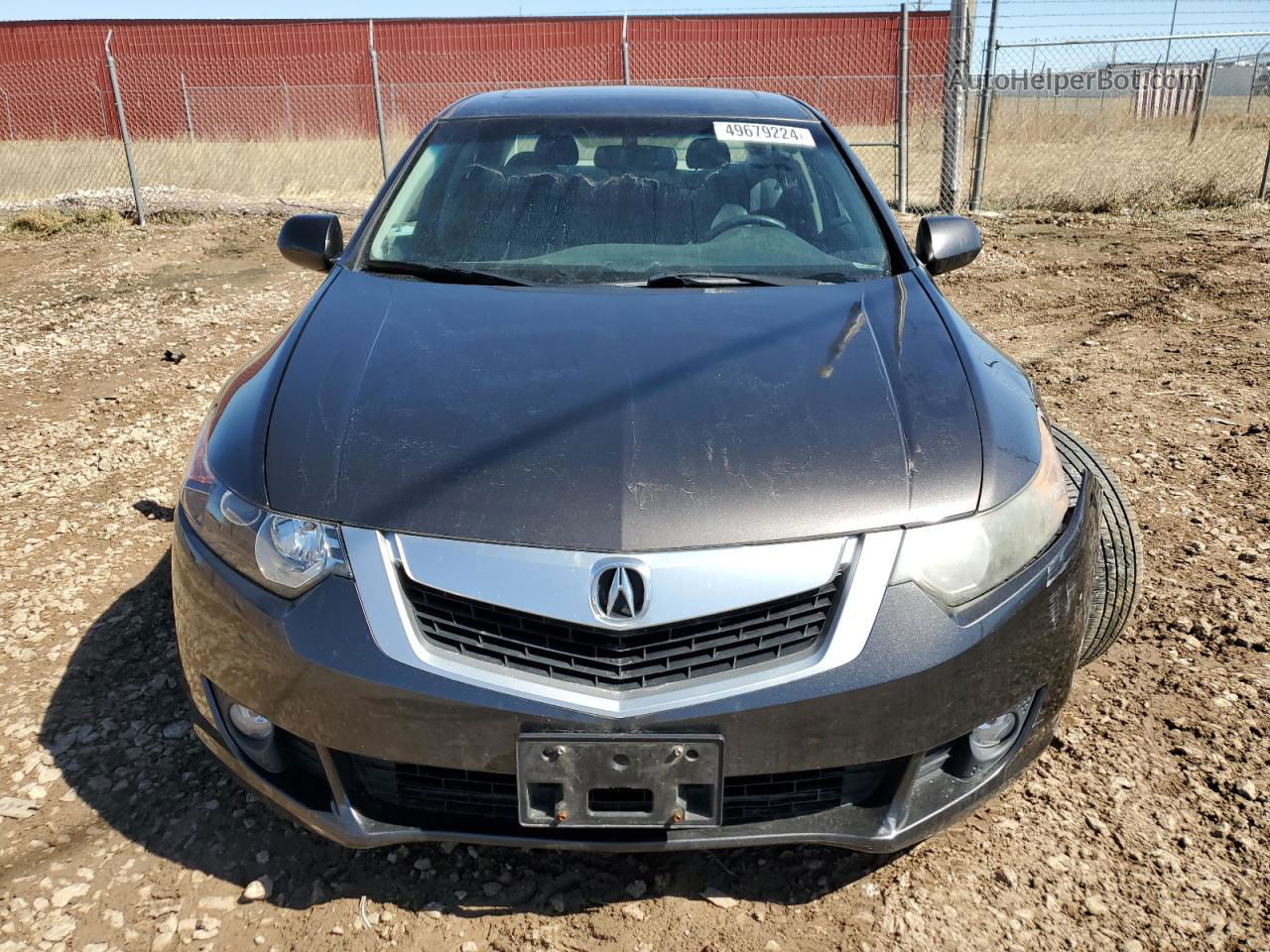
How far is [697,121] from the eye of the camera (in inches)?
130

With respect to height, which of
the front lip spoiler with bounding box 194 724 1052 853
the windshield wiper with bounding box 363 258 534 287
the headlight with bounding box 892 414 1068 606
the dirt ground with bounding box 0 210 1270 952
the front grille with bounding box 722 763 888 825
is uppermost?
the windshield wiper with bounding box 363 258 534 287

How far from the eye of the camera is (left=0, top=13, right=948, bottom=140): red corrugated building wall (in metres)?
22.8

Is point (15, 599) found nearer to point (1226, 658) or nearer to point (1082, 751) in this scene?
point (1082, 751)

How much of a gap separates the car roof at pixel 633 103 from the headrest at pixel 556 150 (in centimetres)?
14

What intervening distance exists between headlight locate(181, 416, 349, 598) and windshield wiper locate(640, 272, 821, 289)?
4.07 feet

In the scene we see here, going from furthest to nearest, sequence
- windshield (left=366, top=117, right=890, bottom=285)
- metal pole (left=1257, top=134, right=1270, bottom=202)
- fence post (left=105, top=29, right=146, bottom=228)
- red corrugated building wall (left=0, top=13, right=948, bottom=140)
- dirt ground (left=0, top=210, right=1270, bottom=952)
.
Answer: red corrugated building wall (left=0, top=13, right=948, bottom=140) < metal pole (left=1257, top=134, right=1270, bottom=202) < fence post (left=105, top=29, right=146, bottom=228) < windshield (left=366, top=117, right=890, bottom=285) < dirt ground (left=0, top=210, right=1270, bottom=952)

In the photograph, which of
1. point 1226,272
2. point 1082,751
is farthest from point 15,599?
point 1226,272

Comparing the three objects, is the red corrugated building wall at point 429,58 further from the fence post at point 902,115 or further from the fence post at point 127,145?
the fence post at point 127,145

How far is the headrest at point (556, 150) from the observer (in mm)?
3193

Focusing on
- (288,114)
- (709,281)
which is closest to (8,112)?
(288,114)

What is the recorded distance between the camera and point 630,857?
2162 mm

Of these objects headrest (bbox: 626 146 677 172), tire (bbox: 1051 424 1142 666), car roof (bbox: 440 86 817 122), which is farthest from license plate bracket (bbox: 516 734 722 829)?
car roof (bbox: 440 86 817 122)

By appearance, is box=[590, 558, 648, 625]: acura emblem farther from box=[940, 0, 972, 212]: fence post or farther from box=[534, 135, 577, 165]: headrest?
box=[940, 0, 972, 212]: fence post

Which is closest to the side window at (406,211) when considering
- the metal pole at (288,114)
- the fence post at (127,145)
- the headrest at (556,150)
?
the headrest at (556,150)
